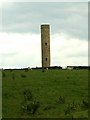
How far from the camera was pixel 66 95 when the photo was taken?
25750 mm

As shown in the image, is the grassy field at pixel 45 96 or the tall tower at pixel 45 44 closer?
the grassy field at pixel 45 96

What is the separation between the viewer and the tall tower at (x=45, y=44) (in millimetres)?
55188

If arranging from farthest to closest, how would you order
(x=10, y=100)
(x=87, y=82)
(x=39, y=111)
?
(x=87, y=82)
(x=10, y=100)
(x=39, y=111)

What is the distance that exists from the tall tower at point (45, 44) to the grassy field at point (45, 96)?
22.9 metres

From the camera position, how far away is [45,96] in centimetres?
2566

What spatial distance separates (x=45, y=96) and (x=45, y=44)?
102 feet

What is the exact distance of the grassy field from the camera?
22.8 m

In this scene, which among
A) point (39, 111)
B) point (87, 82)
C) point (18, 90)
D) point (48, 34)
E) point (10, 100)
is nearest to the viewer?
point (39, 111)

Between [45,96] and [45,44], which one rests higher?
[45,44]

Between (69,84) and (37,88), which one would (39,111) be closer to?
(37,88)

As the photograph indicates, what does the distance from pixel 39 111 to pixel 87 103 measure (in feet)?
8.73

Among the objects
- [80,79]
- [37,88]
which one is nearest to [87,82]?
[80,79]

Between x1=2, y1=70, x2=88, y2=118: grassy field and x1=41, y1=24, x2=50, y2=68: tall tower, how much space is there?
22917mm

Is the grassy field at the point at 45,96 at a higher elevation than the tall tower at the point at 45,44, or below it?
below
